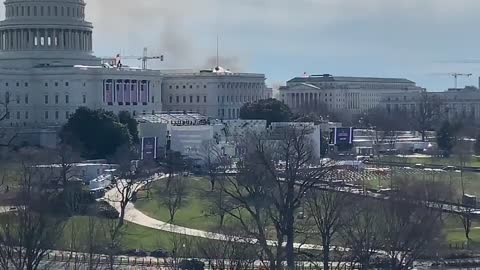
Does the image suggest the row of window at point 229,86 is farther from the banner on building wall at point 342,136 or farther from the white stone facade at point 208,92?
the banner on building wall at point 342,136

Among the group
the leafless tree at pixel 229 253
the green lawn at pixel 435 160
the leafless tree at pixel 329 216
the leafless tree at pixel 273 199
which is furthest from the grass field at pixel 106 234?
the green lawn at pixel 435 160

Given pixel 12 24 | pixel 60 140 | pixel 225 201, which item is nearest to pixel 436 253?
pixel 225 201

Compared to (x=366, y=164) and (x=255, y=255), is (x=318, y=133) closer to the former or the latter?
(x=366, y=164)

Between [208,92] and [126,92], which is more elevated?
[208,92]

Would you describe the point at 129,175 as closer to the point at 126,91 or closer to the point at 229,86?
the point at 126,91

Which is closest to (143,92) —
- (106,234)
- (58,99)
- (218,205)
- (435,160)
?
(58,99)

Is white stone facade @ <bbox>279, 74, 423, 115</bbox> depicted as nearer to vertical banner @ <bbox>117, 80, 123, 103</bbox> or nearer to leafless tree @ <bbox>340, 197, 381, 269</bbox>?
vertical banner @ <bbox>117, 80, 123, 103</bbox>
